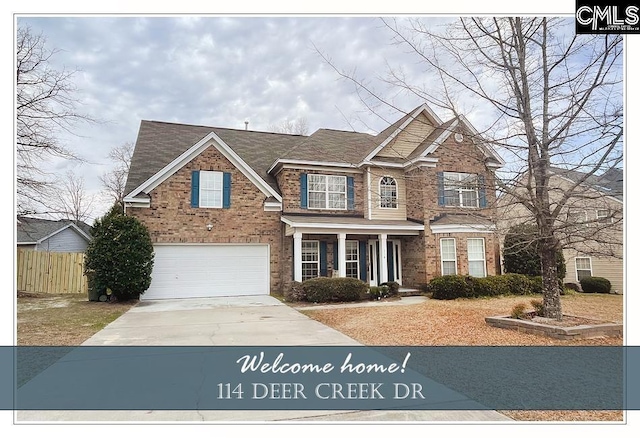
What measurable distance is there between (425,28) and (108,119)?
24.3 ft

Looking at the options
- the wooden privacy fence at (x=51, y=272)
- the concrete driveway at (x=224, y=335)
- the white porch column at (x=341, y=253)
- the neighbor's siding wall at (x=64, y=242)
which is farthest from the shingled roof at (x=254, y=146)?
the neighbor's siding wall at (x=64, y=242)

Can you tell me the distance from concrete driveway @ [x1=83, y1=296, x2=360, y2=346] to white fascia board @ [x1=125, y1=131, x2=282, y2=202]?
3928 millimetres

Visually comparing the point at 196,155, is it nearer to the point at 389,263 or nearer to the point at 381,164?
the point at 381,164

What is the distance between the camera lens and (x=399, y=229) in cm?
1448

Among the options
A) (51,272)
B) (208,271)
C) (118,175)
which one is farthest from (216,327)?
(118,175)

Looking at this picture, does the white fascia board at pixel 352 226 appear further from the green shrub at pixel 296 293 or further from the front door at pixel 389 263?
the green shrub at pixel 296 293

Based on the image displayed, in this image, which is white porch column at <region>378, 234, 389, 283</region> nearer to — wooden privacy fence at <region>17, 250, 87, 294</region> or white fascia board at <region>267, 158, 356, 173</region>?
white fascia board at <region>267, 158, 356, 173</region>

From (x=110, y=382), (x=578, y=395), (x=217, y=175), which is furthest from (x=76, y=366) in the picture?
(x=217, y=175)

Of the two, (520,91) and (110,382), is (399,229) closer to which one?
(520,91)

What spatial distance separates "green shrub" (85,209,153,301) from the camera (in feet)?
39.3

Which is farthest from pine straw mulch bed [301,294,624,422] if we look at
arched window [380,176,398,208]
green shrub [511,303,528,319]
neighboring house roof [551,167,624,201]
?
arched window [380,176,398,208]

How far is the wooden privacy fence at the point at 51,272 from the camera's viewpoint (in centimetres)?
1487

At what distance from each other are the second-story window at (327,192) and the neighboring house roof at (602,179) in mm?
9137

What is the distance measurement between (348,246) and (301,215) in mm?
2206
